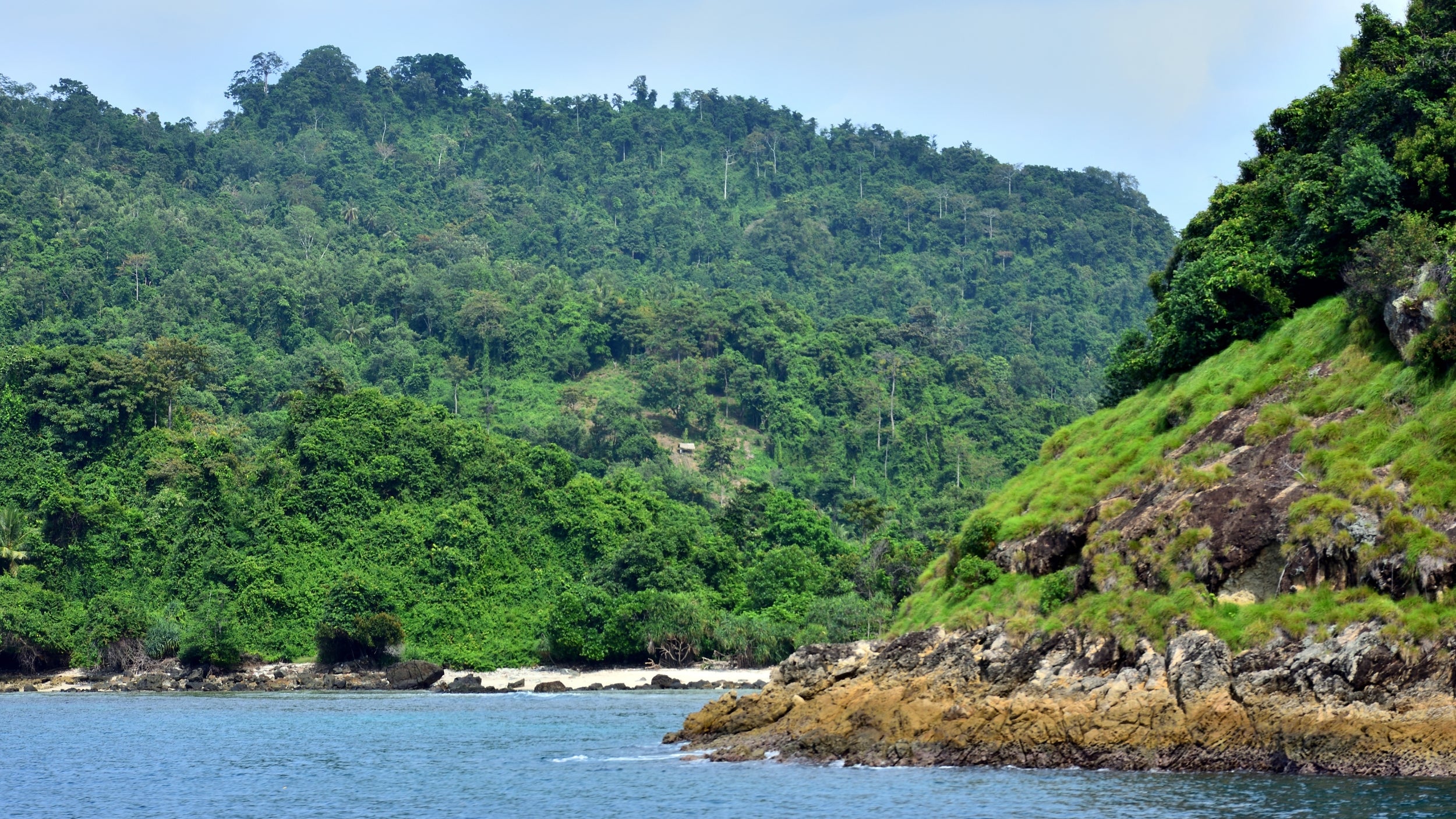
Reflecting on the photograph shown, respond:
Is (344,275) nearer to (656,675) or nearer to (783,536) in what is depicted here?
(783,536)

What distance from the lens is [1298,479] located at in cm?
3566

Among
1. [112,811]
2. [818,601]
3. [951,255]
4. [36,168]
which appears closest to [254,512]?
[818,601]

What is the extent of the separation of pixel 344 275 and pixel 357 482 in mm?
56584

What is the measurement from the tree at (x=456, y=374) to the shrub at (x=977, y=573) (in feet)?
303

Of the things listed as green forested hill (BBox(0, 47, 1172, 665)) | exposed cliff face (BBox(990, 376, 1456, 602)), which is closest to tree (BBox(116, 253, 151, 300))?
green forested hill (BBox(0, 47, 1172, 665))

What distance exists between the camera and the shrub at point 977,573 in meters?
40.8

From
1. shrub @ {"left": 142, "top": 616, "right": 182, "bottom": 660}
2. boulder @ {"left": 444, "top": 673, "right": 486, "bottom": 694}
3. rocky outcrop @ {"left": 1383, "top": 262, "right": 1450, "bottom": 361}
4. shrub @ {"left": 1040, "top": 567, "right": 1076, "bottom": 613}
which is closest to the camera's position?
rocky outcrop @ {"left": 1383, "top": 262, "right": 1450, "bottom": 361}

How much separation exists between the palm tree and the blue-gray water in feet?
70.5

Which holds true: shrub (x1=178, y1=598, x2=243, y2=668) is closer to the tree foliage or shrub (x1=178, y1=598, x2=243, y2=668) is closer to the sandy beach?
the sandy beach

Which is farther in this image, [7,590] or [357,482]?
[357,482]

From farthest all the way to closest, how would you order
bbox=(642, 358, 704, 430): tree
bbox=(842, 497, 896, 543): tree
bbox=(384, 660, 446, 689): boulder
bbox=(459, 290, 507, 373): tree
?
bbox=(459, 290, 507, 373): tree
bbox=(642, 358, 704, 430): tree
bbox=(842, 497, 896, 543): tree
bbox=(384, 660, 446, 689): boulder

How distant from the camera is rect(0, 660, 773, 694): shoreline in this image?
7644 cm

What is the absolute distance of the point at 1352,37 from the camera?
164 ft

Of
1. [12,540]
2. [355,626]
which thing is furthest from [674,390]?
[12,540]
